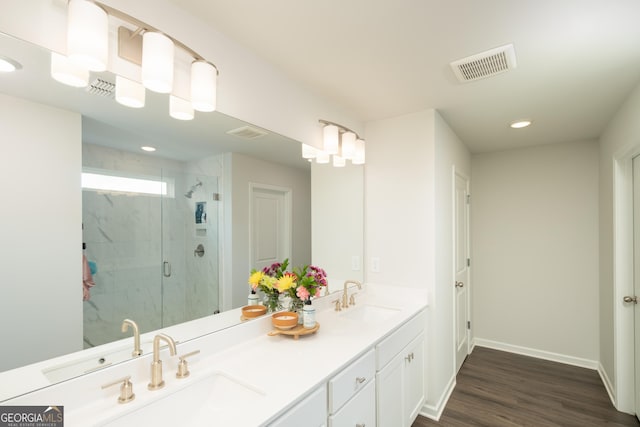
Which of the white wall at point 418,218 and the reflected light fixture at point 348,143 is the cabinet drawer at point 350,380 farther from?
the reflected light fixture at point 348,143

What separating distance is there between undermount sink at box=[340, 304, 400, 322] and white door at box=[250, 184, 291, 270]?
738 millimetres

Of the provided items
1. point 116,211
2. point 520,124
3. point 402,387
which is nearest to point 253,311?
point 116,211

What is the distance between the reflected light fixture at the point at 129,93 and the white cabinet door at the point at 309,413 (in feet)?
4.25


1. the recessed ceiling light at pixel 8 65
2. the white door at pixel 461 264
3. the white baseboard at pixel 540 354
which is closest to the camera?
the recessed ceiling light at pixel 8 65

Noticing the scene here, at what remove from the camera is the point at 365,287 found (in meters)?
2.66

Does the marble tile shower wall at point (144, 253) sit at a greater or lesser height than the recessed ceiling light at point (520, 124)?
lesser

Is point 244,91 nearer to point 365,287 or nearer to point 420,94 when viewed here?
point 420,94

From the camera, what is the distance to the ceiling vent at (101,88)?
3.54 ft

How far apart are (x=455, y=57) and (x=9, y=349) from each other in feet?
7.43

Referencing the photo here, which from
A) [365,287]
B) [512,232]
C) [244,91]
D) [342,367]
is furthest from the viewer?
[512,232]

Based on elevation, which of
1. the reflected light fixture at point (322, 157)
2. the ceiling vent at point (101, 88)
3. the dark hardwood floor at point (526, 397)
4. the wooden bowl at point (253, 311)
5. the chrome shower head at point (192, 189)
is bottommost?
the dark hardwood floor at point (526, 397)

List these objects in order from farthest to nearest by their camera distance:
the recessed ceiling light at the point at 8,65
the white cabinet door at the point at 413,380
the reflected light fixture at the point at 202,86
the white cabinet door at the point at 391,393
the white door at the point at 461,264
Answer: the white door at the point at 461,264, the white cabinet door at the point at 413,380, the white cabinet door at the point at 391,393, the reflected light fixture at the point at 202,86, the recessed ceiling light at the point at 8,65

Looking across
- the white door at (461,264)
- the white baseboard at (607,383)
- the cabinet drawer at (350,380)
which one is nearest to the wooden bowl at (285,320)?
the cabinet drawer at (350,380)

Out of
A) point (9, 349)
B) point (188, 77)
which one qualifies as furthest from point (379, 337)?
point (188, 77)
